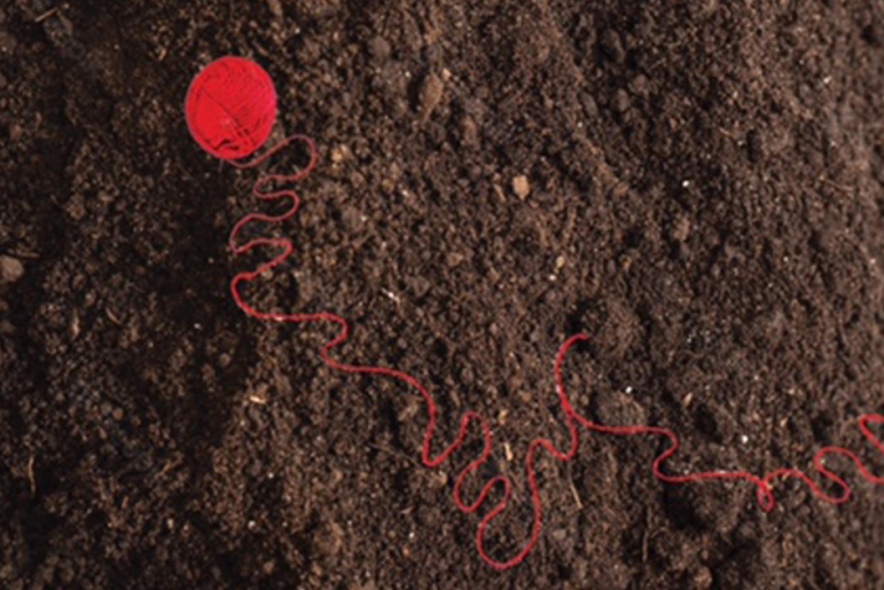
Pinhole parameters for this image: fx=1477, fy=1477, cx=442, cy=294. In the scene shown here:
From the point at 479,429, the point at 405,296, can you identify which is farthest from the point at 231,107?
the point at 479,429

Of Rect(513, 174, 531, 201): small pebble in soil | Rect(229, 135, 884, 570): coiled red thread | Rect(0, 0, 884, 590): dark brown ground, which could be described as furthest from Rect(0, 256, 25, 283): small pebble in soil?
Rect(513, 174, 531, 201): small pebble in soil

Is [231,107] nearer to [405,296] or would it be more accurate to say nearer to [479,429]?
[405,296]

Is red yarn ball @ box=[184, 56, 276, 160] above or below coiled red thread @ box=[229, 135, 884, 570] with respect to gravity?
above

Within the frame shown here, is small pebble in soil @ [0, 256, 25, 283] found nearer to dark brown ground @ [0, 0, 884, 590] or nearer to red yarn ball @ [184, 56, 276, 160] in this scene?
dark brown ground @ [0, 0, 884, 590]

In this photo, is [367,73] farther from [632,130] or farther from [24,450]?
[24,450]

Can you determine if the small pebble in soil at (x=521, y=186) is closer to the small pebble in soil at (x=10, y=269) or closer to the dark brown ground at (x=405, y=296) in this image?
the dark brown ground at (x=405, y=296)
